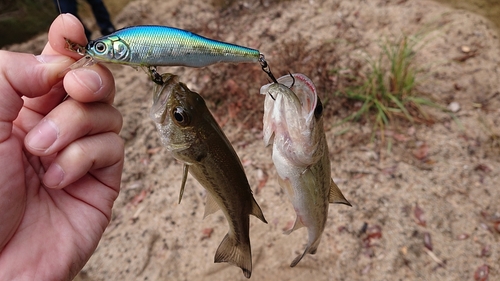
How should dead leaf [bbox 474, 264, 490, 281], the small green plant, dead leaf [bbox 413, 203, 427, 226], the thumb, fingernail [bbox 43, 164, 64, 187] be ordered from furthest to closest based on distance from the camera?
the small green plant < dead leaf [bbox 413, 203, 427, 226] < dead leaf [bbox 474, 264, 490, 281] < fingernail [bbox 43, 164, 64, 187] < the thumb

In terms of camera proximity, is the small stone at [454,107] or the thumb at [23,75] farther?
the small stone at [454,107]

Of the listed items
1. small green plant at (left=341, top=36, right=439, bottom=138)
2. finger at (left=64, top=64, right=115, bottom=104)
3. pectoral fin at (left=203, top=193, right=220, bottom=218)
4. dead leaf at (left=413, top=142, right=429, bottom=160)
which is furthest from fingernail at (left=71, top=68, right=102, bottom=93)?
dead leaf at (left=413, top=142, right=429, bottom=160)

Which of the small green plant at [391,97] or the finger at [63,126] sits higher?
the finger at [63,126]

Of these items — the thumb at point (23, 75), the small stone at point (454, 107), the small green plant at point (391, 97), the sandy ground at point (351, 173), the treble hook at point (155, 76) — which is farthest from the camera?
the small stone at point (454, 107)

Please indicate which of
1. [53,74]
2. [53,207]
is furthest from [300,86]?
[53,207]

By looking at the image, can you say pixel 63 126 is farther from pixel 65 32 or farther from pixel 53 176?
pixel 65 32

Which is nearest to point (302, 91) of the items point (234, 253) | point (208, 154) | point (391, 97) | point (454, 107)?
point (208, 154)

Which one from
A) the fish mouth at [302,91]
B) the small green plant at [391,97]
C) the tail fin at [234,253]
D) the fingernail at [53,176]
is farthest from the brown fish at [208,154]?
the small green plant at [391,97]

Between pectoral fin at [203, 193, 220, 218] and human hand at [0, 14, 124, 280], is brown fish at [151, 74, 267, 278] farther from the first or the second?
human hand at [0, 14, 124, 280]

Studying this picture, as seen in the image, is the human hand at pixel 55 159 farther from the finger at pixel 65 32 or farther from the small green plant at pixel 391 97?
the small green plant at pixel 391 97
